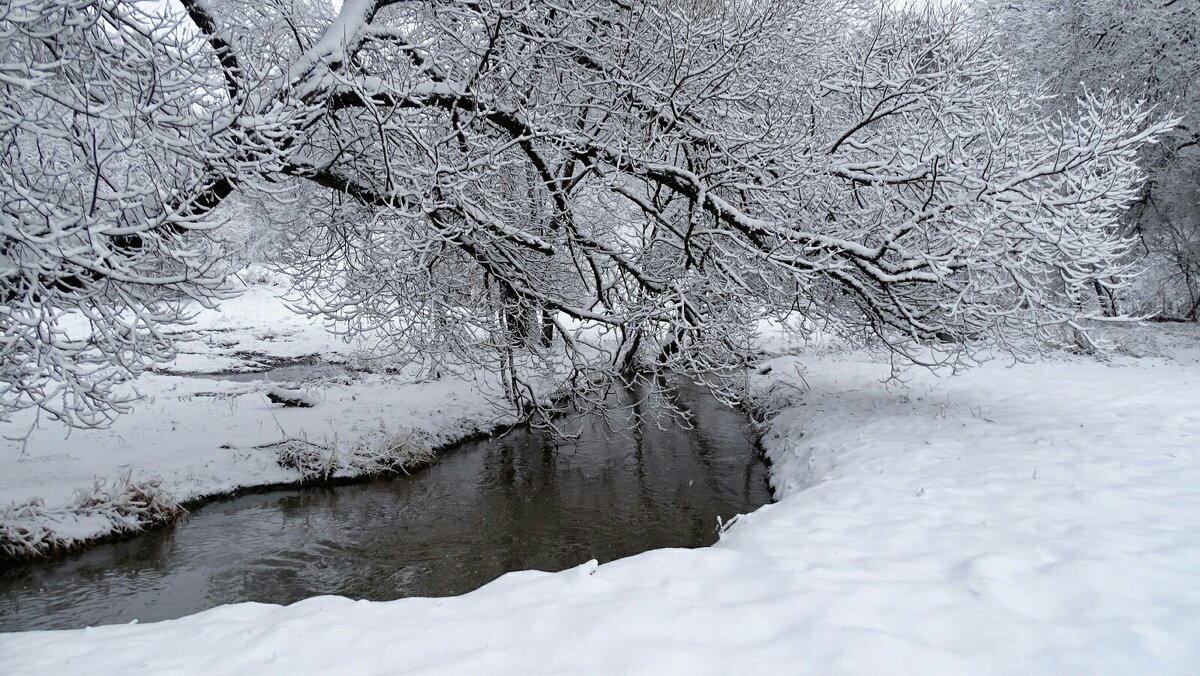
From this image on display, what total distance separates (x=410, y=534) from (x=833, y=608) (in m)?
5.01

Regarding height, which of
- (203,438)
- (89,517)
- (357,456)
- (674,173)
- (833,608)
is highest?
(674,173)

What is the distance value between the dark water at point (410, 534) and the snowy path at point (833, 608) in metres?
2.08

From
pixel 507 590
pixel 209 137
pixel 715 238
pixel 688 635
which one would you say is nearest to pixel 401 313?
pixel 209 137

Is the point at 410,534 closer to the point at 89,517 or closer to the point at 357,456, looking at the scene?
the point at 357,456

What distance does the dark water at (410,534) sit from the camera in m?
5.62

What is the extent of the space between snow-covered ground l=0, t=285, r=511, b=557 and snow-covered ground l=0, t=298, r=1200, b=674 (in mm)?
2907

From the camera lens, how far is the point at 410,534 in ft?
22.6

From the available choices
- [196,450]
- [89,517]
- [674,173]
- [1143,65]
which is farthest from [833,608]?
[1143,65]

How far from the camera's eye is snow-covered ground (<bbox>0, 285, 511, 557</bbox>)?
6777 millimetres

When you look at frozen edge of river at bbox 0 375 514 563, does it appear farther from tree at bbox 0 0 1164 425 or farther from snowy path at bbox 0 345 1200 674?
snowy path at bbox 0 345 1200 674

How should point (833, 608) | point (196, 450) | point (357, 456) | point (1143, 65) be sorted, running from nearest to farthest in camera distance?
point (833, 608)
point (196, 450)
point (357, 456)
point (1143, 65)

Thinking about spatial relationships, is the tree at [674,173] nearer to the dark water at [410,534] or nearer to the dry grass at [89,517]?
the dark water at [410,534]

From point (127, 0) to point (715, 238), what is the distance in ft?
20.1

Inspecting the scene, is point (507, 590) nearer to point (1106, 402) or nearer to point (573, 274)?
point (573, 274)
